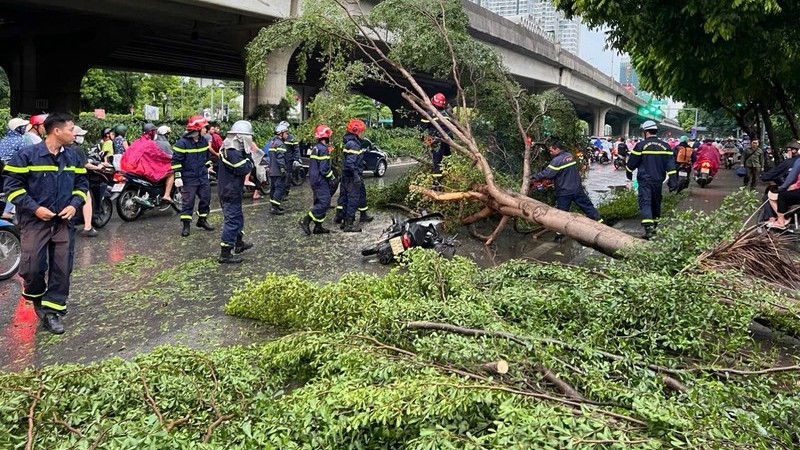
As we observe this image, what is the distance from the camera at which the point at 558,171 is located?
8586 mm

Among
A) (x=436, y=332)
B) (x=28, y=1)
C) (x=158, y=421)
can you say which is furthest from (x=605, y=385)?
(x=28, y=1)

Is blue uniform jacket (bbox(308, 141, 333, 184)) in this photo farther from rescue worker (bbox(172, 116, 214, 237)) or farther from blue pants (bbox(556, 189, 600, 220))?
blue pants (bbox(556, 189, 600, 220))

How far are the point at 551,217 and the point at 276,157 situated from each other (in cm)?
564

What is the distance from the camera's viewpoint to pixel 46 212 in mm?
4688

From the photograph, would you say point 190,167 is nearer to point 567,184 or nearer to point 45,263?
point 45,263

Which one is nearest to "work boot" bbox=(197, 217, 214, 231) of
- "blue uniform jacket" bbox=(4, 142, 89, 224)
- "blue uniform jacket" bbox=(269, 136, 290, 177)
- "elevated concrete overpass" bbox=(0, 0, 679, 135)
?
"blue uniform jacket" bbox=(269, 136, 290, 177)

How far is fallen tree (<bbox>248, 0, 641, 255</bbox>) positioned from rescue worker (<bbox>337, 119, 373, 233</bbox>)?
3.52 feet

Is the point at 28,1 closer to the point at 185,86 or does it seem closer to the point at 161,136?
the point at 161,136

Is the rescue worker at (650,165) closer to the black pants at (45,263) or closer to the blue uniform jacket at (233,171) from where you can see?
the blue uniform jacket at (233,171)

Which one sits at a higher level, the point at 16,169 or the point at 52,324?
the point at 16,169

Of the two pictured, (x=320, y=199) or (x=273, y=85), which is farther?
(x=273, y=85)

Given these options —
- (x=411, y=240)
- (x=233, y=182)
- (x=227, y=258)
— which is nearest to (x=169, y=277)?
(x=227, y=258)

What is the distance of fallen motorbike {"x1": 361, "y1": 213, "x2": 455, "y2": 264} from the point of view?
6.82 metres

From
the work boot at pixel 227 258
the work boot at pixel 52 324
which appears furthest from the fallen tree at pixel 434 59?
the work boot at pixel 52 324
